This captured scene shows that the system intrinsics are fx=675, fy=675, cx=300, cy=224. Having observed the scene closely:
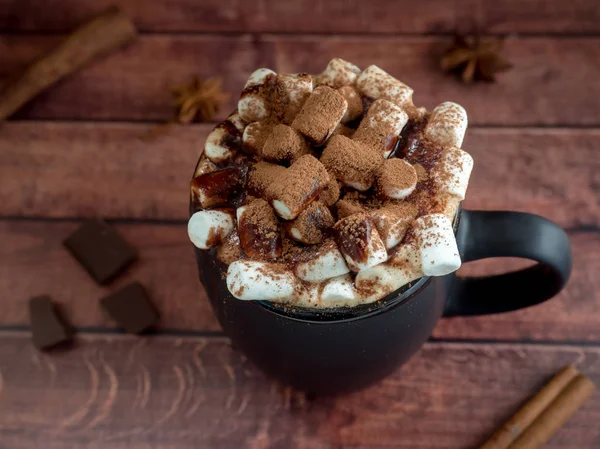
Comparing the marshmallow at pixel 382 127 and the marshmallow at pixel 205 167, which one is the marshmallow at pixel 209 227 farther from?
the marshmallow at pixel 382 127

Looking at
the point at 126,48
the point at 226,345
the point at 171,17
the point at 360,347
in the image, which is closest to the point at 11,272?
the point at 226,345

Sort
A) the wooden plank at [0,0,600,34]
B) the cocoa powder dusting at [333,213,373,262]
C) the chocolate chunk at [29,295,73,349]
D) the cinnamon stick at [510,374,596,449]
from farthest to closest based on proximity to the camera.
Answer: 1. the wooden plank at [0,0,600,34]
2. the chocolate chunk at [29,295,73,349]
3. the cinnamon stick at [510,374,596,449]
4. the cocoa powder dusting at [333,213,373,262]

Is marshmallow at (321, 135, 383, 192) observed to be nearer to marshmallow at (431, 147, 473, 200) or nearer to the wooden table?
marshmallow at (431, 147, 473, 200)

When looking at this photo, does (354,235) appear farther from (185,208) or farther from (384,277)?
(185,208)

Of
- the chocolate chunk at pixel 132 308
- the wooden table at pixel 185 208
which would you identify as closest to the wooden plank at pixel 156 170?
the wooden table at pixel 185 208

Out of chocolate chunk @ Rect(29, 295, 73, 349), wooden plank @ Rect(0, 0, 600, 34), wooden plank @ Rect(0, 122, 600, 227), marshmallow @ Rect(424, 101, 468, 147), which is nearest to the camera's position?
marshmallow @ Rect(424, 101, 468, 147)

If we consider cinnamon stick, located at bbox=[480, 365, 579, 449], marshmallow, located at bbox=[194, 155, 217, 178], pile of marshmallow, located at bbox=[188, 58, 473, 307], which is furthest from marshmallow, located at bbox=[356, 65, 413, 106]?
cinnamon stick, located at bbox=[480, 365, 579, 449]
